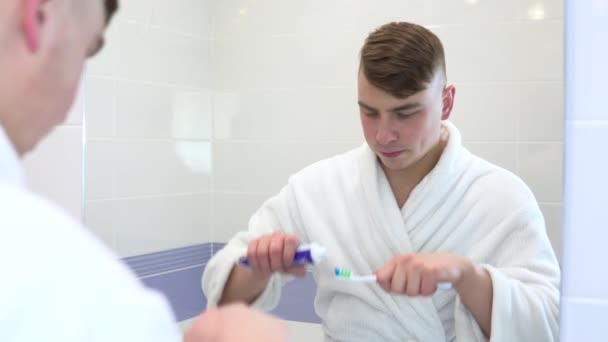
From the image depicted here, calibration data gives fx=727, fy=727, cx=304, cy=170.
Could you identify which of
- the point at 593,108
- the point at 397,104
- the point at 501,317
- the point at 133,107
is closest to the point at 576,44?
the point at 593,108

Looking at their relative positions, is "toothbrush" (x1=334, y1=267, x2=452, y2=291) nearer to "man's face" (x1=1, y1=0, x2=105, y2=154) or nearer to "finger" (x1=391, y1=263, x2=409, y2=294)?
"finger" (x1=391, y1=263, x2=409, y2=294)

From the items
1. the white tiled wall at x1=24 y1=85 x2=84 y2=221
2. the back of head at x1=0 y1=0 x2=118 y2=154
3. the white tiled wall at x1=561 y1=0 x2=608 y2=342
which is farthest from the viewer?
the white tiled wall at x1=24 y1=85 x2=84 y2=221

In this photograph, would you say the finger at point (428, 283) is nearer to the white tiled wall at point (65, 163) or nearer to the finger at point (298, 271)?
the finger at point (298, 271)

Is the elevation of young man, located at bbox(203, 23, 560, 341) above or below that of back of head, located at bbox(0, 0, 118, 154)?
below

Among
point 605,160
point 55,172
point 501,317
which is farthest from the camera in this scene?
point 55,172

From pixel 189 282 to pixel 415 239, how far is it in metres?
0.35

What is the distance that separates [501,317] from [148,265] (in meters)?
0.54

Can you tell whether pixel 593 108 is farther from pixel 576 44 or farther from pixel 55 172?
pixel 55 172

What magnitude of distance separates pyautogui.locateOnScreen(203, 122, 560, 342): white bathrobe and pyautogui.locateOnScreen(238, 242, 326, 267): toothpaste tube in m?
0.01

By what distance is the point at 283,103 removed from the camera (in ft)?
3.57

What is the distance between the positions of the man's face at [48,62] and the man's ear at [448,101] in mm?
542

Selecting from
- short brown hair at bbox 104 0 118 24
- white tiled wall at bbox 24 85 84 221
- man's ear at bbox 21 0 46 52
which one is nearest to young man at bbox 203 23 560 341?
white tiled wall at bbox 24 85 84 221

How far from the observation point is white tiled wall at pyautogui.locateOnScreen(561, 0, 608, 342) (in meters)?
0.90

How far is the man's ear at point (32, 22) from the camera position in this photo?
1.75 feet
